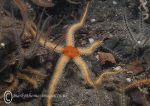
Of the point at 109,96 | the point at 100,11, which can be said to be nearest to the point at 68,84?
the point at 109,96

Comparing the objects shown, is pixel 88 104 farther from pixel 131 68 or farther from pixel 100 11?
pixel 100 11

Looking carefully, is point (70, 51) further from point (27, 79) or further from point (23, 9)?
point (23, 9)

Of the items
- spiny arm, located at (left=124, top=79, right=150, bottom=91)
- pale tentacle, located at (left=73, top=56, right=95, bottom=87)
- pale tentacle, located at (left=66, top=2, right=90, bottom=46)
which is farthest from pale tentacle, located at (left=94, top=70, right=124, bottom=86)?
pale tentacle, located at (left=66, top=2, right=90, bottom=46)

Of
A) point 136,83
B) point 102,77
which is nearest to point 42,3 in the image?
point 102,77

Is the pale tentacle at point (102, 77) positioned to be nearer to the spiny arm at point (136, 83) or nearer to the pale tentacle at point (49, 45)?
the spiny arm at point (136, 83)

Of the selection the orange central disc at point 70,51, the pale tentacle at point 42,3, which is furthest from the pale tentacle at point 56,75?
the pale tentacle at point 42,3

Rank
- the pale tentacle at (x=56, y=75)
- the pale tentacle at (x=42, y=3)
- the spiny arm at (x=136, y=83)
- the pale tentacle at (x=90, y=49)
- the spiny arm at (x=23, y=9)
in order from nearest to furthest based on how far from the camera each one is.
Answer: the pale tentacle at (x=56, y=75) < the spiny arm at (x=23, y=9) < the spiny arm at (x=136, y=83) < the pale tentacle at (x=90, y=49) < the pale tentacle at (x=42, y=3)

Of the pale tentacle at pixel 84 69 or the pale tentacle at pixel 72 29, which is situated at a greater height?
the pale tentacle at pixel 72 29

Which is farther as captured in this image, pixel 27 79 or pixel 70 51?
pixel 70 51
